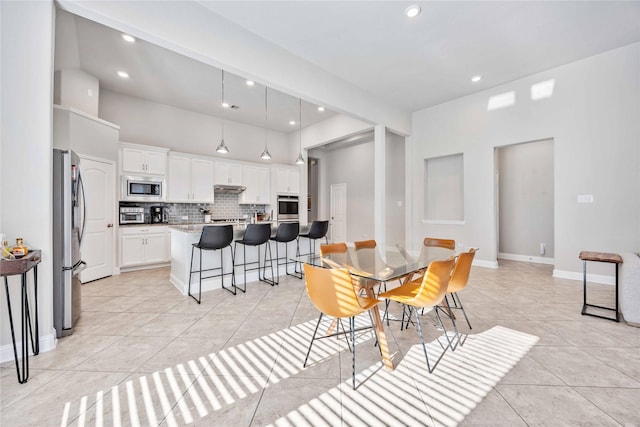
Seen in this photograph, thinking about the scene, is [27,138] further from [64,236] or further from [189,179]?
[189,179]

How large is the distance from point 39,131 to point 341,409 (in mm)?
2919

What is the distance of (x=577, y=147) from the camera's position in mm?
4074

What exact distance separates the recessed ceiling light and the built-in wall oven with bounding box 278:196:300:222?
4.89 meters

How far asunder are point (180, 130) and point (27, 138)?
13.8 feet

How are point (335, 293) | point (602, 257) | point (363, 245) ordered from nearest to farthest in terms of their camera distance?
point (335, 293), point (602, 257), point (363, 245)

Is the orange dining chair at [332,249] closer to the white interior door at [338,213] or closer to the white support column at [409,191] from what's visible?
the white support column at [409,191]

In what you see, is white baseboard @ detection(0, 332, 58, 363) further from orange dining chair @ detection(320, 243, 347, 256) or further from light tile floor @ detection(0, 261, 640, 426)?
orange dining chair @ detection(320, 243, 347, 256)

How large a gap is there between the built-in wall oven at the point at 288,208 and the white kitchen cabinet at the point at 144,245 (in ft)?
9.05

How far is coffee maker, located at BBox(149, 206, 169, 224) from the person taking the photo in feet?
17.1

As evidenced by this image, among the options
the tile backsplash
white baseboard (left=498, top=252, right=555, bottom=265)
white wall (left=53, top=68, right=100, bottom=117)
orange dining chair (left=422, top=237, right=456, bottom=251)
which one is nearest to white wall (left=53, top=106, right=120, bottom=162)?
white wall (left=53, top=68, right=100, bottom=117)

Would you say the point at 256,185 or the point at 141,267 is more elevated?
the point at 256,185

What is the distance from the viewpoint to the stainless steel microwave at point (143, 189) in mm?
4668

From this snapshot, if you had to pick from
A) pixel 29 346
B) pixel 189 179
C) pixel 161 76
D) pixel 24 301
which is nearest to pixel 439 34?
pixel 161 76

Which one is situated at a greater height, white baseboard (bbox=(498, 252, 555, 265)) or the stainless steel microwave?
the stainless steel microwave
